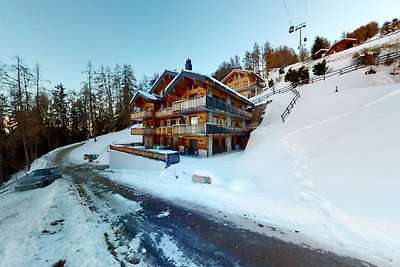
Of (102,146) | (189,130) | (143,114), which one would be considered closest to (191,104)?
(189,130)

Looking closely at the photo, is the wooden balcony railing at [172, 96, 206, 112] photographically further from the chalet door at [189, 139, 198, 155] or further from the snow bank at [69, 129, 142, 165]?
the snow bank at [69, 129, 142, 165]

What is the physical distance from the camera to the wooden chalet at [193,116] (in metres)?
18.3

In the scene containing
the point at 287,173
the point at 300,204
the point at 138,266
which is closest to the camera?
the point at 138,266

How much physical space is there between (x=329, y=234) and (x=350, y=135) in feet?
25.6

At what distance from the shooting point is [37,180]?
13102 mm

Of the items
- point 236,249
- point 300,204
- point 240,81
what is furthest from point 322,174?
point 240,81

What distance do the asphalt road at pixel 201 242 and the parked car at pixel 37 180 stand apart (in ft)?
30.2

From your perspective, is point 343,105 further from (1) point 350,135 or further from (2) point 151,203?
(2) point 151,203

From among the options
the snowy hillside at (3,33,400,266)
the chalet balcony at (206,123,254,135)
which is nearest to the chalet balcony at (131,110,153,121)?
the chalet balcony at (206,123,254,135)

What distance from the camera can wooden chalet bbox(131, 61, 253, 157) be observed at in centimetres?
1827

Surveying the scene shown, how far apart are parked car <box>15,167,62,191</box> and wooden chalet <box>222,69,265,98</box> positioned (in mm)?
39318

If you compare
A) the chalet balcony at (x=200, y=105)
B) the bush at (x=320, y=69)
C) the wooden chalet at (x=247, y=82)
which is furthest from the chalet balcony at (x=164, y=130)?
the bush at (x=320, y=69)

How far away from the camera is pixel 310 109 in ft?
61.7

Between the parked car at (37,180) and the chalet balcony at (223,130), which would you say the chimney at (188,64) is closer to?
the chalet balcony at (223,130)
